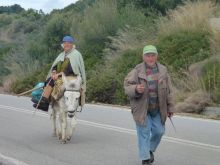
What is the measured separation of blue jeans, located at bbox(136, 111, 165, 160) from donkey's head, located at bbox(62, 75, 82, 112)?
2892 millimetres

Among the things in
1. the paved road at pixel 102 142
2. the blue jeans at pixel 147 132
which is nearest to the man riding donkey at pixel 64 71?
the paved road at pixel 102 142

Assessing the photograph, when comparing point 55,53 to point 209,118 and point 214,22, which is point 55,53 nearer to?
point 214,22

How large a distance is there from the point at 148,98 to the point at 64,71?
372 cm

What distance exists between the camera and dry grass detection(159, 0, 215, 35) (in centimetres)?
2742

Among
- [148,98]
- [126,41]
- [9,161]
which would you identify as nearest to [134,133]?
[9,161]

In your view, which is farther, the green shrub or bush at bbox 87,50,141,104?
bush at bbox 87,50,141,104

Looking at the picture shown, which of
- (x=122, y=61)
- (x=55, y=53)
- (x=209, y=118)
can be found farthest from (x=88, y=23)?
(x=209, y=118)

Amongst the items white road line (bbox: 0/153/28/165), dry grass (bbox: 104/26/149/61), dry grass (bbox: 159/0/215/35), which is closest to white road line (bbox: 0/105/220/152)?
white road line (bbox: 0/153/28/165)

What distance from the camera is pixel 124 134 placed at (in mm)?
14734

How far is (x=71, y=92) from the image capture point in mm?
12953

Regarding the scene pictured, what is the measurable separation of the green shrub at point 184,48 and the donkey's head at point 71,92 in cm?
1150

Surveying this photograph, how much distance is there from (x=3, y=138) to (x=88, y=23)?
66.7 feet

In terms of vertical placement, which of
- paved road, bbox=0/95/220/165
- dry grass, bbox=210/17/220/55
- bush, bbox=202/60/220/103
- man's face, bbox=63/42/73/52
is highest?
dry grass, bbox=210/17/220/55

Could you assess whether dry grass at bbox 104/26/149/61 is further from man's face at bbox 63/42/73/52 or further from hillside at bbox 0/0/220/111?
→ man's face at bbox 63/42/73/52
